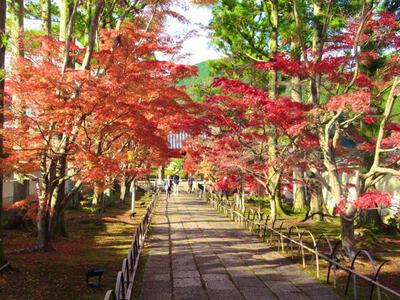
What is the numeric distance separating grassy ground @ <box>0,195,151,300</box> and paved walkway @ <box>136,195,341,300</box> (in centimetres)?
97

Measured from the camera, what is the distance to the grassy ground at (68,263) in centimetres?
781

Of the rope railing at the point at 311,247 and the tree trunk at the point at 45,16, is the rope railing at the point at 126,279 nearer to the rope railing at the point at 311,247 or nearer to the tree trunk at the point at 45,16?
the rope railing at the point at 311,247

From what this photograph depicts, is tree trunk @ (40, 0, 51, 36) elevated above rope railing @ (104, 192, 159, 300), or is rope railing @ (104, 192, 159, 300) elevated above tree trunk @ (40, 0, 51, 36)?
tree trunk @ (40, 0, 51, 36)

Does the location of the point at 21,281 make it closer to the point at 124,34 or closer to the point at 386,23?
the point at 124,34

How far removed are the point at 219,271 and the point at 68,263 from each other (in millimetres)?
3589

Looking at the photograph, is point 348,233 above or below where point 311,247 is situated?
above

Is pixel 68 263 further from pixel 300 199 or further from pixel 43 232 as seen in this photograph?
pixel 300 199

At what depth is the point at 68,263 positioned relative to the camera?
10.2 meters

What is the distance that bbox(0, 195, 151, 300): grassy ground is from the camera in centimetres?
781

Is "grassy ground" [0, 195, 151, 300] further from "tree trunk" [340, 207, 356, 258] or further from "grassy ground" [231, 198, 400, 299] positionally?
"tree trunk" [340, 207, 356, 258]

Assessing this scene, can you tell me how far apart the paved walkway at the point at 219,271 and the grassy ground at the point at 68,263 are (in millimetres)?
966

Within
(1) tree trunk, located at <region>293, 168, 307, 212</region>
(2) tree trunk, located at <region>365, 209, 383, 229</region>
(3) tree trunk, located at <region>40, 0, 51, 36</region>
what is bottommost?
(2) tree trunk, located at <region>365, 209, 383, 229</region>

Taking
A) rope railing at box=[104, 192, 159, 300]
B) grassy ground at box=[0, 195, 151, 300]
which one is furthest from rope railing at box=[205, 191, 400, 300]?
grassy ground at box=[0, 195, 151, 300]

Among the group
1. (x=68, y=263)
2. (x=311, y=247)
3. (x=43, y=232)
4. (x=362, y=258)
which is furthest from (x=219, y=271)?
(x=43, y=232)
